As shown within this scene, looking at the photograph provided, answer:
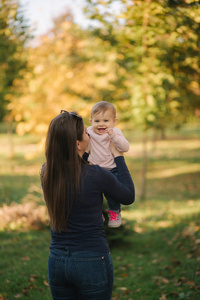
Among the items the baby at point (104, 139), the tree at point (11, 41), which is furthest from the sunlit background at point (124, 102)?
the baby at point (104, 139)

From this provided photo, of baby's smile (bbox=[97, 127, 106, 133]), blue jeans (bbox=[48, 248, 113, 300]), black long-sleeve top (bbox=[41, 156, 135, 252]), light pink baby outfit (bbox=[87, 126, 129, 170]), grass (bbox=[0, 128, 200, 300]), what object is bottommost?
grass (bbox=[0, 128, 200, 300])

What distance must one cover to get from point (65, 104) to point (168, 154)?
2051 centimetres

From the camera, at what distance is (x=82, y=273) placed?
2.02 meters

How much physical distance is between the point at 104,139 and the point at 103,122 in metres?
0.12

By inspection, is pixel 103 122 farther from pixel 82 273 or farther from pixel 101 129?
pixel 82 273

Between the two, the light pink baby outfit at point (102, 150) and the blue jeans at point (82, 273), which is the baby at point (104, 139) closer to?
the light pink baby outfit at point (102, 150)

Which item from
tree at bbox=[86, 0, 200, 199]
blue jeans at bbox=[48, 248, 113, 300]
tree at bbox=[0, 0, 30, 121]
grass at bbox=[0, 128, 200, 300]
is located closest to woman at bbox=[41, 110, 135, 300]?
blue jeans at bbox=[48, 248, 113, 300]

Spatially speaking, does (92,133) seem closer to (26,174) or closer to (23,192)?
(23,192)

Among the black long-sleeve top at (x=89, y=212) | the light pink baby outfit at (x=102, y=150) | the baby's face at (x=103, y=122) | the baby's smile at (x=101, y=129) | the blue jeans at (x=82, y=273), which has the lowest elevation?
the blue jeans at (x=82, y=273)

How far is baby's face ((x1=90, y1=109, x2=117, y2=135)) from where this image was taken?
241cm

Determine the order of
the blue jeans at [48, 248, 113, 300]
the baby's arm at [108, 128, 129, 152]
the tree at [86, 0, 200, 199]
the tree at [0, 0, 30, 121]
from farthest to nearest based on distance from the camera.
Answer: the tree at [0, 0, 30, 121], the tree at [86, 0, 200, 199], the baby's arm at [108, 128, 129, 152], the blue jeans at [48, 248, 113, 300]

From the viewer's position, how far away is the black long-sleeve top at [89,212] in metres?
2.04

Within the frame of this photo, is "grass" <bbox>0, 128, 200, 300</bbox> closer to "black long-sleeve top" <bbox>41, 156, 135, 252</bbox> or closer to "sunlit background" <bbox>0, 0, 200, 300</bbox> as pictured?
"sunlit background" <bbox>0, 0, 200, 300</bbox>

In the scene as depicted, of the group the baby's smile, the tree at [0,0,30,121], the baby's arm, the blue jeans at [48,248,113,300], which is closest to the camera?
the blue jeans at [48,248,113,300]
